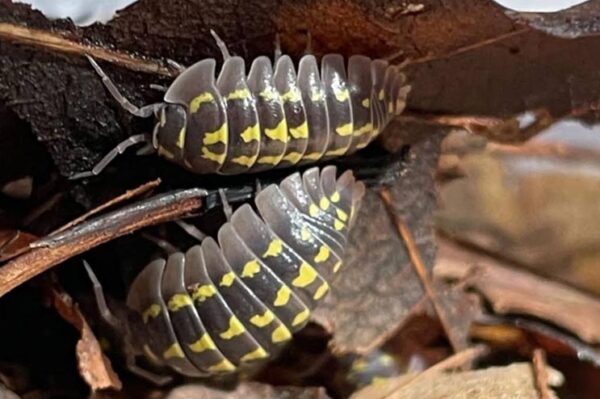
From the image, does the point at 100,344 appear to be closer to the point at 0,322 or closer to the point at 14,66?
the point at 0,322

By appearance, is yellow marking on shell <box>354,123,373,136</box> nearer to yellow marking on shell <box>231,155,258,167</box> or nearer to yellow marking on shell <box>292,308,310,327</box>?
yellow marking on shell <box>231,155,258,167</box>

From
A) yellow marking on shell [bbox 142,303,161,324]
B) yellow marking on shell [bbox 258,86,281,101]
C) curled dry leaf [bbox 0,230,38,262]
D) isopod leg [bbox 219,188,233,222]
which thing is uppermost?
yellow marking on shell [bbox 258,86,281,101]

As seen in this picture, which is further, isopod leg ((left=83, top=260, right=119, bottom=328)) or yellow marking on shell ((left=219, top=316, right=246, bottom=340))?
isopod leg ((left=83, top=260, right=119, bottom=328))

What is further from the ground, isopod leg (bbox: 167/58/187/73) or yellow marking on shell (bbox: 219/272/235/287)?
isopod leg (bbox: 167/58/187/73)

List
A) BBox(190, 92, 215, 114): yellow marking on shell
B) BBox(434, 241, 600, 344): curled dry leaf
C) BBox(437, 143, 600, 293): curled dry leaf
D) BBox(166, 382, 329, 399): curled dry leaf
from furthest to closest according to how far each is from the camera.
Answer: BBox(437, 143, 600, 293): curled dry leaf < BBox(434, 241, 600, 344): curled dry leaf < BBox(166, 382, 329, 399): curled dry leaf < BBox(190, 92, 215, 114): yellow marking on shell

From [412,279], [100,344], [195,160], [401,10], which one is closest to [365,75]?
[401,10]

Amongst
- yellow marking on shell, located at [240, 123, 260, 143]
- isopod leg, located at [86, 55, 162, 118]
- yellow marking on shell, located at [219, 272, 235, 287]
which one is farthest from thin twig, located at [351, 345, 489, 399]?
isopod leg, located at [86, 55, 162, 118]
